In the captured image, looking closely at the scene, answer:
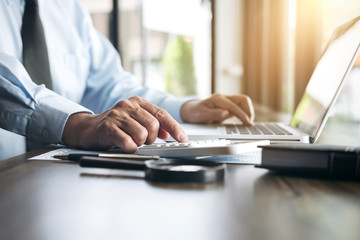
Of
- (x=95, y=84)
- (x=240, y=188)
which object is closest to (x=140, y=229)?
(x=240, y=188)

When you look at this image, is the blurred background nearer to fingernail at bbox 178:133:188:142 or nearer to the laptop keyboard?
the laptop keyboard

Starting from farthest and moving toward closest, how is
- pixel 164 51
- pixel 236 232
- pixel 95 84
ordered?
pixel 164 51 < pixel 95 84 < pixel 236 232

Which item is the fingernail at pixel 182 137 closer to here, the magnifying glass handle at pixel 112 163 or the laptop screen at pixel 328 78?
the magnifying glass handle at pixel 112 163

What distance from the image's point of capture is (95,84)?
1497 millimetres

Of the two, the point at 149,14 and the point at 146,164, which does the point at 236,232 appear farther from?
the point at 149,14

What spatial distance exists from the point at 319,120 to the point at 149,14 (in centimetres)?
626

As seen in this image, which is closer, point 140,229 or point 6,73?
point 140,229

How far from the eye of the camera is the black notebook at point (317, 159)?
1.54 feet

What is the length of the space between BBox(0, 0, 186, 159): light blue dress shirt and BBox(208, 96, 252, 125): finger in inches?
5.8

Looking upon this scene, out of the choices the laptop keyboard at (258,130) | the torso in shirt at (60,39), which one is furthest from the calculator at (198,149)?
the torso in shirt at (60,39)

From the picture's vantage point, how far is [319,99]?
0.97 m

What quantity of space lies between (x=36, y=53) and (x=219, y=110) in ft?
1.77

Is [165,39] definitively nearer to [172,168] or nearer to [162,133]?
[162,133]

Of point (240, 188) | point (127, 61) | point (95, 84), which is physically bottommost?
point (240, 188)
